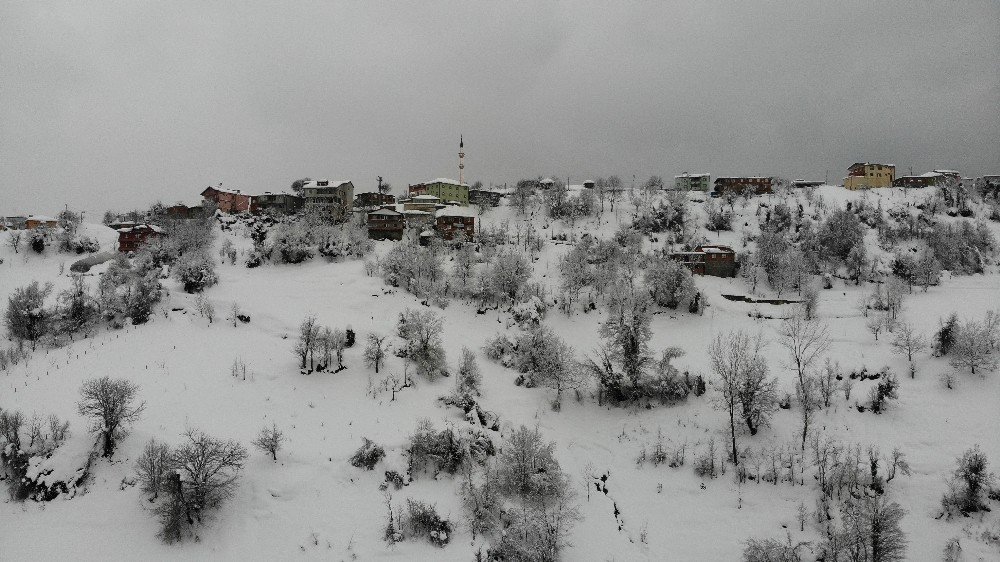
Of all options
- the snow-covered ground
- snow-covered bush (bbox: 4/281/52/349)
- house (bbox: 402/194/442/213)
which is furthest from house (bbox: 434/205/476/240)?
snow-covered bush (bbox: 4/281/52/349)

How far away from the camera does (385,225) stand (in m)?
75.5

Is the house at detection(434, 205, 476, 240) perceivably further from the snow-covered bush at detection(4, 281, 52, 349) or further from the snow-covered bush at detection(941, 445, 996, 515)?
the snow-covered bush at detection(941, 445, 996, 515)

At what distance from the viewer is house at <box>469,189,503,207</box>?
105 m

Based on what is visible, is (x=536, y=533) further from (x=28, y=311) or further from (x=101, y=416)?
(x=28, y=311)

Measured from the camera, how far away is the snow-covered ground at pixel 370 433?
78.5 ft

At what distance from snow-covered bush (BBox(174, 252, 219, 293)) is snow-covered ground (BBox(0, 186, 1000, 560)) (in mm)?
1348

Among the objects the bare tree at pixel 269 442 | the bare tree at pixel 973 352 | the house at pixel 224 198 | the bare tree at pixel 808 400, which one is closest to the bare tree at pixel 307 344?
the bare tree at pixel 269 442

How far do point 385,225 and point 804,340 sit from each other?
58.7m

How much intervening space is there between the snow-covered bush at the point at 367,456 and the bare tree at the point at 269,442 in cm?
443

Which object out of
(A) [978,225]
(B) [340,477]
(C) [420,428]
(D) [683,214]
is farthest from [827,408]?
(A) [978,225]

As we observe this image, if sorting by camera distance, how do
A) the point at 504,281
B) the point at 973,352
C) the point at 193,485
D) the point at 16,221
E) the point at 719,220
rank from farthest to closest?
1. the point at 719,220
2. the point at 16,221
3. the point at 504,281
4. the point at 973,352
5. the point at 193,485

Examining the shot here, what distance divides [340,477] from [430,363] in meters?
13.2

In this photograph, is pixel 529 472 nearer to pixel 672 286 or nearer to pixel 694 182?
pixel 672 286

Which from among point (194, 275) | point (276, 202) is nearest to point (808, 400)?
point (194, 275)
